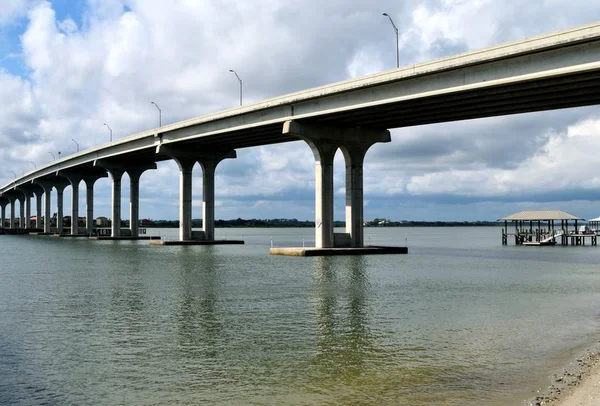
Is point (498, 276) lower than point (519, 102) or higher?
lower

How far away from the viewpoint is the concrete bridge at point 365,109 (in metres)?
35.8

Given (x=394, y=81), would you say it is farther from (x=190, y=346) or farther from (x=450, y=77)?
(x=190, y=346)

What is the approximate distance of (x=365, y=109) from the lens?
4991cm

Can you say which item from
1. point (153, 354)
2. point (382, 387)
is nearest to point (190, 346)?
point (153, 354)

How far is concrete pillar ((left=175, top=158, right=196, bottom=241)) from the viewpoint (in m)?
84.9

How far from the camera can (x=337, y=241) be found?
60688 mm

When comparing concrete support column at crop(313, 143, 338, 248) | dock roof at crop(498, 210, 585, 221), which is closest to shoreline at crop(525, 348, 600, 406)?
concrete support column at crop(313, 143, 338, 248)

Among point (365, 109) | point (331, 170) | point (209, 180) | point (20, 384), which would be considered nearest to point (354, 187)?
point (331, 170)

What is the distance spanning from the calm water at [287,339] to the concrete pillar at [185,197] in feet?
158

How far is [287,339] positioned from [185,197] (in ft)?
229

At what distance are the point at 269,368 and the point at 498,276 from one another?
2957 cm

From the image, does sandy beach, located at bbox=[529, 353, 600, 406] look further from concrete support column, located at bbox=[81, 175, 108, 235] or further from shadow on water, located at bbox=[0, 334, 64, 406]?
concrete support column, located at bbox=[81, 175, 108, 235]

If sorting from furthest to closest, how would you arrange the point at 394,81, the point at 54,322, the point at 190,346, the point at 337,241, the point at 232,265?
the point at 337,241 < the point at 232,265 < the point at 394,81 < the point at 54,322 < the point at 190,346

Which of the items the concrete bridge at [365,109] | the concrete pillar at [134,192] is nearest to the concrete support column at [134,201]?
the concrete pillar at [134,192]
